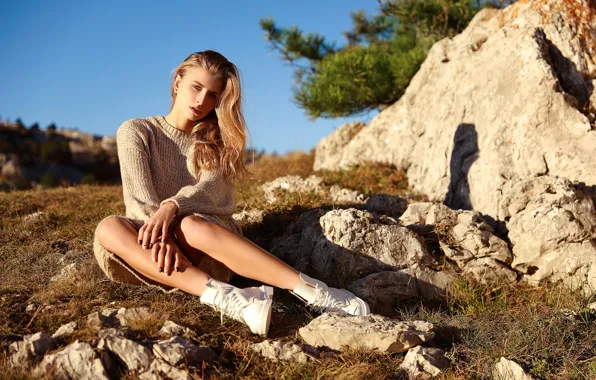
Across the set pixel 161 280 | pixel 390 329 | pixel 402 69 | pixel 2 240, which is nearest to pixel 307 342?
pixel 390 329

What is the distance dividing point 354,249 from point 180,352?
5.59ft

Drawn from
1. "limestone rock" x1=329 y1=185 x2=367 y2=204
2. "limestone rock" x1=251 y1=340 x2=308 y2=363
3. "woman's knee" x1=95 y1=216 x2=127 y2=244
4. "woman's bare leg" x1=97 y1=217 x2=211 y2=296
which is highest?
"woman's knee" x1=95 y1=216 x2=127 y2=244

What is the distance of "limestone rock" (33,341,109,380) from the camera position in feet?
8.39

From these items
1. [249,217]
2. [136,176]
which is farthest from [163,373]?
[249,217]

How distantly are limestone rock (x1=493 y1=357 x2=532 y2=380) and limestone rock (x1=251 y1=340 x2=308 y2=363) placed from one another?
95 cm

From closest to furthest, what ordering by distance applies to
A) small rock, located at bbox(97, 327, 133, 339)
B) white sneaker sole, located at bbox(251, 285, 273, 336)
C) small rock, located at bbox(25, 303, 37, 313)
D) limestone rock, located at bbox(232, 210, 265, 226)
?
small rock, located at bbox(97, 327, 133, 339) < white sneaker sole, located at bbox(251, 285, 273, 336) < small rock, located at bbox(25, 303, 37, 313) < limestone rock, located at bbox(232, 210, 265, 226)

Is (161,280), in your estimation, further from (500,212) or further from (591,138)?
(591,138)

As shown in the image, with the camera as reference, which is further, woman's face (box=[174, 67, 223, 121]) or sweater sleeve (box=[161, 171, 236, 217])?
woman's face (box=[174, 67, 223, 121])

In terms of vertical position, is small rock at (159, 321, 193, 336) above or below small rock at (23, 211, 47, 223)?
above

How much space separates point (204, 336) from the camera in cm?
289

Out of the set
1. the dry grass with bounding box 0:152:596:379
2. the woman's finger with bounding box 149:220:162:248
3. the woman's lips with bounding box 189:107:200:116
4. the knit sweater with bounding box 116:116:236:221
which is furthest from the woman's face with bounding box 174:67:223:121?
the dry grass with bounding box 0:152:596:379

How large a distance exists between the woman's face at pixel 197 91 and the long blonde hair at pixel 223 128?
38mm

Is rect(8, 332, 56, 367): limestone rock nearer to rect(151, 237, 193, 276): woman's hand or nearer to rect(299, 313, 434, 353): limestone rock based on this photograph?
rect(151, 237, 193, 276): woman's hand

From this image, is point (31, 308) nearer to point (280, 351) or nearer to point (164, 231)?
point (164, 231)
